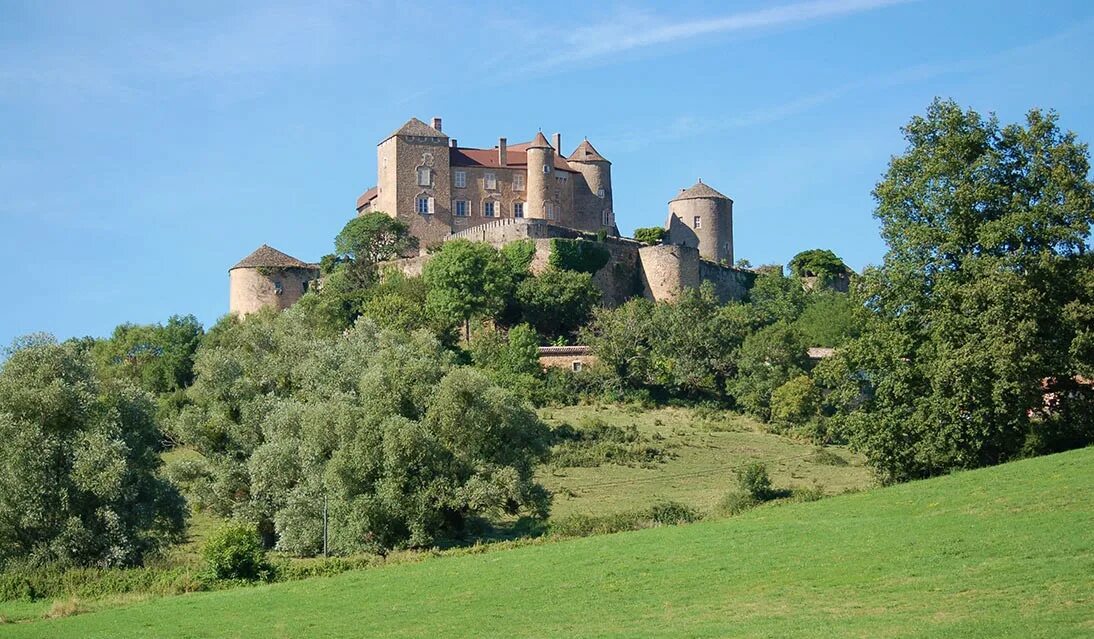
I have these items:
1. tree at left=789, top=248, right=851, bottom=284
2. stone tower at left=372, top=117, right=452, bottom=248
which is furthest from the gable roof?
tree at left=789, top=248, right=851, bottom=284

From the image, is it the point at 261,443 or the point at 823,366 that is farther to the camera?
the point at 261,443

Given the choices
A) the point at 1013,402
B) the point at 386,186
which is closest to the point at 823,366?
the point at 1013,402

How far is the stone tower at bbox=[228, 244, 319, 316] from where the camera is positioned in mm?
77688

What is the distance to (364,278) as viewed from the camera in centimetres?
7569

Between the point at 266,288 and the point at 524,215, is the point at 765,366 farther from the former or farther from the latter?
the point at 266,288

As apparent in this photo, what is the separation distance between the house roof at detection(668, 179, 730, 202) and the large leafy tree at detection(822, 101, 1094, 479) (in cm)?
4891

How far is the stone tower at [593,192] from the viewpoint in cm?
8575

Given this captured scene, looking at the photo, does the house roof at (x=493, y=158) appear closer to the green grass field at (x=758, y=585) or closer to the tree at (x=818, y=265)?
the tree at (x=818, y=265)

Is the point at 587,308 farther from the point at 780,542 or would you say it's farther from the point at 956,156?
the point at 780,542

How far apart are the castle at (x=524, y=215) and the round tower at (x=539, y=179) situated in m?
0.06

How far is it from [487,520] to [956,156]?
1543 centimetres

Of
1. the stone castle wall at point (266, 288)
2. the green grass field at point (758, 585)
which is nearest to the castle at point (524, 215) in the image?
the stone castle wall at point (266, 288)

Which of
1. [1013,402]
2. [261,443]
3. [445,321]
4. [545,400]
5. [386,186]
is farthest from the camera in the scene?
[386,186]

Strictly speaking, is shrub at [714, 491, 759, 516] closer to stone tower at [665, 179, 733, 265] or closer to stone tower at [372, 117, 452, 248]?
stone tower at [372, 117, 452, 248]
